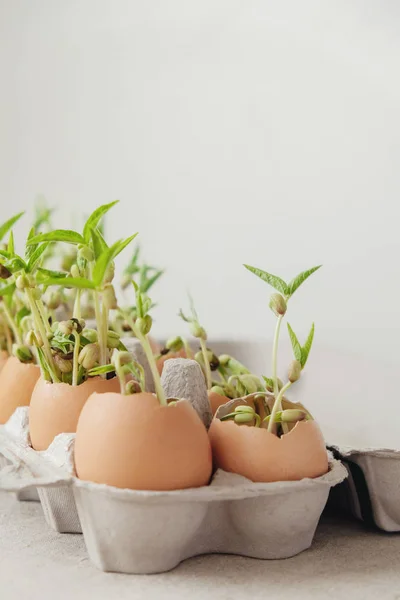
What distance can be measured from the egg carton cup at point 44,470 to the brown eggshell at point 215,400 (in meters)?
0.16

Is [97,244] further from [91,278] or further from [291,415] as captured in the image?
[291,415]

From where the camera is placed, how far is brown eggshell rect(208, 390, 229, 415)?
792 millimetres

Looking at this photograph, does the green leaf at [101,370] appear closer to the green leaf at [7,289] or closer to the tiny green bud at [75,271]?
the tiny green bud at [75,271]

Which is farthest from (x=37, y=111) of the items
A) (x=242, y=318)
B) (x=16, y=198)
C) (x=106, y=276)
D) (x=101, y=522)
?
(x=101, y=522)

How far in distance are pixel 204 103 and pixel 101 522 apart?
2.67 feet

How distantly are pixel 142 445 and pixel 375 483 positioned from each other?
0.25 metres

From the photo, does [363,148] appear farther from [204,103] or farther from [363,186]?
[204,103]

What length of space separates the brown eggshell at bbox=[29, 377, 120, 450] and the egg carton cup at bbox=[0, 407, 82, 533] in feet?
0.07

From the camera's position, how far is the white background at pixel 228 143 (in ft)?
3.11

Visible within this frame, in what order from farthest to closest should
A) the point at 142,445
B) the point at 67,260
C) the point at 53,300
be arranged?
the point at 67,260
the point at 53,300
the point at 142,445

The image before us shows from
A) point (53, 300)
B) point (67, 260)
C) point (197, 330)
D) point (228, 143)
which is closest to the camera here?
point (197, 330)

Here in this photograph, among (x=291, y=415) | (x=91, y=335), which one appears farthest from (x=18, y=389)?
(x=291, y=415)

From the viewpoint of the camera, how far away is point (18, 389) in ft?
2.91

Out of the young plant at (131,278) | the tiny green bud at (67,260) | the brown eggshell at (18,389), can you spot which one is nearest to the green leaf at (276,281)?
the young plant at (131,278)
